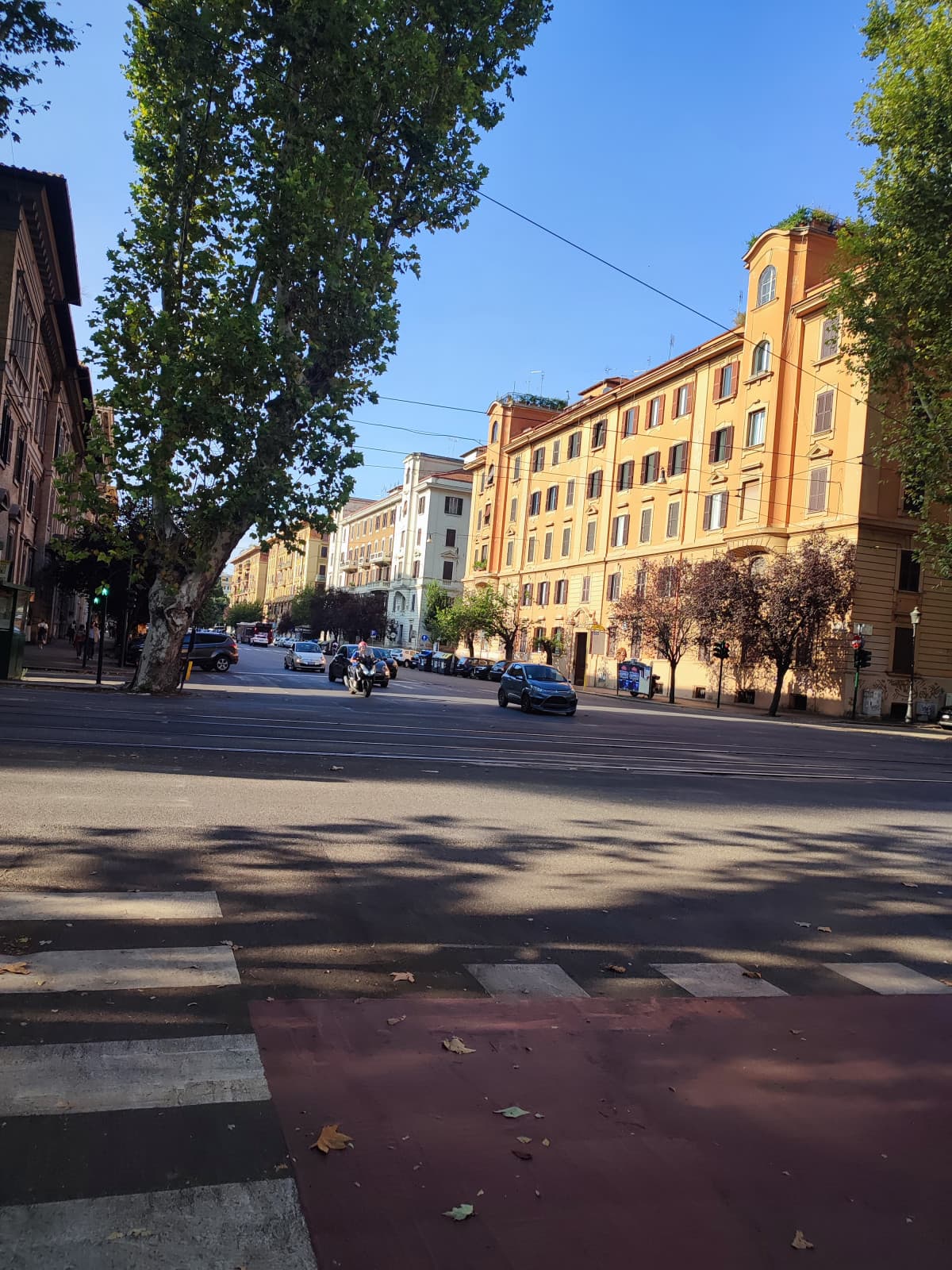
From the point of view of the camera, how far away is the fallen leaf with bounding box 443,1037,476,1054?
155 inches

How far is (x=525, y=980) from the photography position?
4.91 m

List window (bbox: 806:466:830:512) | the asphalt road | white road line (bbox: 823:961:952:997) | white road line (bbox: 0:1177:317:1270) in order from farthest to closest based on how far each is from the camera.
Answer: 1. window (bbox: 806:466:830:512)
2. white road line (bbox: 823:961:952:997)
3. the asphalt road
4. white road line (bbox: 0:1177:317:1270)

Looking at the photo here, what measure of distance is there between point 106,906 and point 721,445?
43431mm

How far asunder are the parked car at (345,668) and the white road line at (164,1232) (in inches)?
1131

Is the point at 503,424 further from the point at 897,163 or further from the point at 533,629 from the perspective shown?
the point at 897,163

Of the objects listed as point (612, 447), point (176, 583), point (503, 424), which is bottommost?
point (176, 583)

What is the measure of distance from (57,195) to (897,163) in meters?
24.6

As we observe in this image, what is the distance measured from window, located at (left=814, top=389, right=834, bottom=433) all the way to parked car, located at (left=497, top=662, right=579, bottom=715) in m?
17.2

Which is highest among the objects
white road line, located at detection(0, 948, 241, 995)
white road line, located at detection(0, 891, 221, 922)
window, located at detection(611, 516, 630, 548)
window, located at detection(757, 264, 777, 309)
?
window, located at detection(757, 264, 777, 309)

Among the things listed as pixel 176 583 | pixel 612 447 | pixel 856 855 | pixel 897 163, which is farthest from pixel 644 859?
pixel 612 447

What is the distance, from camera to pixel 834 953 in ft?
19.2

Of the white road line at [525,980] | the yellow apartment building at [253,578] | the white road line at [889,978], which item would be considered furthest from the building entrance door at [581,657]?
the yellow apartment building at [253,578]

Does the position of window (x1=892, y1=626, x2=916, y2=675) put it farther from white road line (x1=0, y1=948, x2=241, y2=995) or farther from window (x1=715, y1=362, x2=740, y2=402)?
white road line (x1=0, y1=948, x2=241, y2=995)

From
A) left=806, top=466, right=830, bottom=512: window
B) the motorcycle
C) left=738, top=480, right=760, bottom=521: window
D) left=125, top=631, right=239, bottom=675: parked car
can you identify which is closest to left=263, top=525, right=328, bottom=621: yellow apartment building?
left=125, top=631, right=239, bottom=675: parked car
